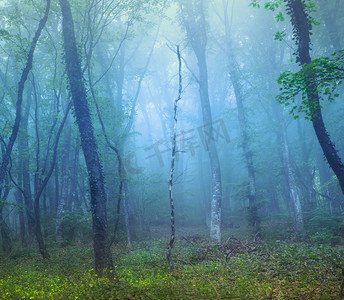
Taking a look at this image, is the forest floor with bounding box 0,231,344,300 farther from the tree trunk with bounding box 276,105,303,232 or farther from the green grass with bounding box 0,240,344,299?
the tree trunk with bounding box 276,105,303,232

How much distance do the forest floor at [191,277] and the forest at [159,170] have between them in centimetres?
6

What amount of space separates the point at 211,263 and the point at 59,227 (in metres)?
11.1

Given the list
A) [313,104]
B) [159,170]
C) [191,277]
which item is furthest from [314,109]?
[159,170]

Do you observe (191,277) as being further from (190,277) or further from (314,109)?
(314,109)

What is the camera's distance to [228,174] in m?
31.5

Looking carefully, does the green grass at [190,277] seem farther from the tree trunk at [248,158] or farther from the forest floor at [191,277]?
the tree trunk at [248,158]

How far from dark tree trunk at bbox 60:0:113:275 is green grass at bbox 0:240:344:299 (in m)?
0.70

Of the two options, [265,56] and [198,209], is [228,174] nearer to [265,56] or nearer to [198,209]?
[198,209]

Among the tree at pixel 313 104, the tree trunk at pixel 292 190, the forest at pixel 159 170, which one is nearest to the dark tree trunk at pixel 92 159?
the forest at pixel 159 170

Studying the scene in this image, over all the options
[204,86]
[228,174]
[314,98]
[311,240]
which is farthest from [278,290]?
[228,174]

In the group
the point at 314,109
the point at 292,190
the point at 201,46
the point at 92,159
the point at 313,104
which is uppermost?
the point at 201,46

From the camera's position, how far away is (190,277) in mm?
7863

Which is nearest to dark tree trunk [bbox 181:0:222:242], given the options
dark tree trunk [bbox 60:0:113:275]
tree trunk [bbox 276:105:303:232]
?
tree trunk [bbox 276:105:303:232]

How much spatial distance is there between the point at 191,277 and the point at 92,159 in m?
5.05
